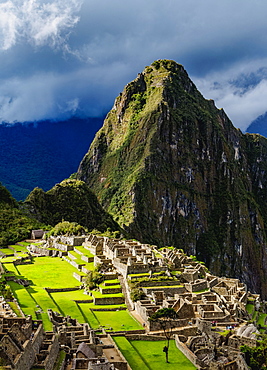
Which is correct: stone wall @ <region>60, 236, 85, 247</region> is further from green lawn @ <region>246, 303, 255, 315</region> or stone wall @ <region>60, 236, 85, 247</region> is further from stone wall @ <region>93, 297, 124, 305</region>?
green lawn @ <region>246, 303, 255, 315</region>

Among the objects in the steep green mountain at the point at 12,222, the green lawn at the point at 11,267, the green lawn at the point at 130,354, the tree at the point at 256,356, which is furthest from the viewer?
the steep green mountain at the point at 12,222

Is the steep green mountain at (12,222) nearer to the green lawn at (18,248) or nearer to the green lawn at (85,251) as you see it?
A: the green lawn at (18,248)

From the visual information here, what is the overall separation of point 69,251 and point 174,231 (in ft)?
340

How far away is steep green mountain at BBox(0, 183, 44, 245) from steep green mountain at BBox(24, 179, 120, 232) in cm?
448

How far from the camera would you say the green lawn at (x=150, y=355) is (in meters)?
25.9

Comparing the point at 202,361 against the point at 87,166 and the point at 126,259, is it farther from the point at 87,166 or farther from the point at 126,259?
the point at 87,166

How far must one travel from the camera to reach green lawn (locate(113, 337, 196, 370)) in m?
25.9

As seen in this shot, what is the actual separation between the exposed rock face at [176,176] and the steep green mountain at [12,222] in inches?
1907

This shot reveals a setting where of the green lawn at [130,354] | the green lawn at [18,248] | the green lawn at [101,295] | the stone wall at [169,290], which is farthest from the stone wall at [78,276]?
the green lawn at [18,248]

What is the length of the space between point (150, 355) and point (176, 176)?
139734mm

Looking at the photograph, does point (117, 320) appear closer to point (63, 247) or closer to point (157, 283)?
point (157, 283)

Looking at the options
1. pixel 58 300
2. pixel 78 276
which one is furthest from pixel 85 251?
pixel 58 300

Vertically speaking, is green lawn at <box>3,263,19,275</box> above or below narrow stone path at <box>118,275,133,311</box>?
above

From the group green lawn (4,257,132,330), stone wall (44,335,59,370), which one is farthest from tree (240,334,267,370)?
stone wall (44,335,59,370)
